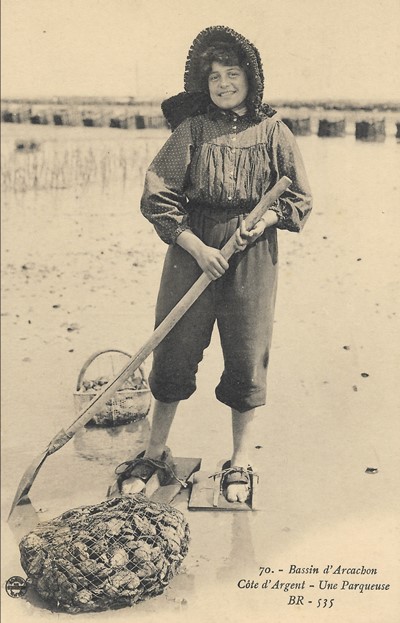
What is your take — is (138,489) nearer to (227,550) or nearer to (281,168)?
(227,550)

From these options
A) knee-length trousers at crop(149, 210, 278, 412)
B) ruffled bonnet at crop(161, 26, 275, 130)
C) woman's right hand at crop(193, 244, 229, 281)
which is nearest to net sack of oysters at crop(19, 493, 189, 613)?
knee-length trousers at crop(149, 210, 278, 412)

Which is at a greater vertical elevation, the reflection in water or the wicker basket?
the wicker basket

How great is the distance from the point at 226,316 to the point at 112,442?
48.2 inches

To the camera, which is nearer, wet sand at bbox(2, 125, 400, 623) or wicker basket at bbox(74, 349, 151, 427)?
wet sand at bbox(2, 125, 400, 623)

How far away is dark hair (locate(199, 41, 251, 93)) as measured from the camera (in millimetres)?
3764

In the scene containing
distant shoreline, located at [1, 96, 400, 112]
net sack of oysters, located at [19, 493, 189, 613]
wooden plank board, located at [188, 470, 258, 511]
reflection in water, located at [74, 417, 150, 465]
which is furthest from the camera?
distant shoreline, located at [1, 96, 400, 112]

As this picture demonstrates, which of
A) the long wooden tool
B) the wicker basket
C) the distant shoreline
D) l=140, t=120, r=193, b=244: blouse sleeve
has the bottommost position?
the wicker basket

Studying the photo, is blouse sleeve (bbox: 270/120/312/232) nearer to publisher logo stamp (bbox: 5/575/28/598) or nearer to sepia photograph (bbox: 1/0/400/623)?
sepia photograph (bbox: 1/0/400/623)

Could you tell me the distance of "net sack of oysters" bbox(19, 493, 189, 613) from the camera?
11.5 ft

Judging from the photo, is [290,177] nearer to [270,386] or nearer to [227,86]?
[227,86]

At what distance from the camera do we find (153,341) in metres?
3.86

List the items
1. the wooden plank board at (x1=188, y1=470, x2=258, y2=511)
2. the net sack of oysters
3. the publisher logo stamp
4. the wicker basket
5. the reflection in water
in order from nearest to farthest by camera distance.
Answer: the net sack of oysters
the publisher logo stamp
the wooden plank board at (x1=188, y1=470, x2=258, y2=511)
the reflection in water
the wicker basket

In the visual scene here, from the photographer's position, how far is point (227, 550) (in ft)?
12.7

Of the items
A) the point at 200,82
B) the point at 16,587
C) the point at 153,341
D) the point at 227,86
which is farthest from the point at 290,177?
the point at 16,587
